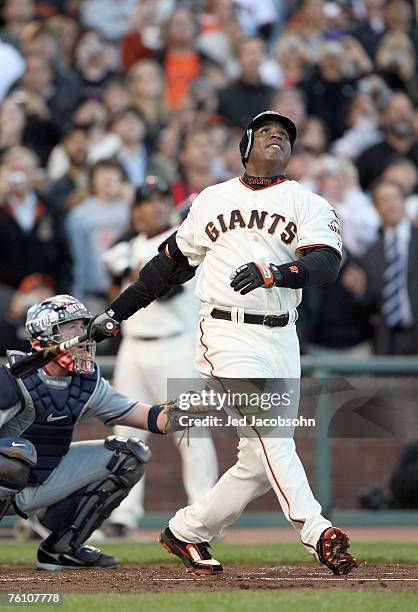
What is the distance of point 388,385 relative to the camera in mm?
10789

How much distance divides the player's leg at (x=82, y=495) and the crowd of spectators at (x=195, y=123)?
3631 millimetres

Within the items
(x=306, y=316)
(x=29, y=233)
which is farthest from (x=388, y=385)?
(x=29, y=233)

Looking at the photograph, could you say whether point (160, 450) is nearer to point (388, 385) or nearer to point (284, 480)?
point (388, 385)

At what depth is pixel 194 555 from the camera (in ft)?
22.6

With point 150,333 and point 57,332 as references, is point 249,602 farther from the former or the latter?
point 150,333

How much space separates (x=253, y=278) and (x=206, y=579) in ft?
5.29

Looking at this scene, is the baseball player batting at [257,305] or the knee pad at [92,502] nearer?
the baseball player batting at [257,305]

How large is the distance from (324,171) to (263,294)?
624 centimetres

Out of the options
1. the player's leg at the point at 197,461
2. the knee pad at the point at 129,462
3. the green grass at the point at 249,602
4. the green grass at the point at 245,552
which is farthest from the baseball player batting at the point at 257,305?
the player's leg at the point at 197,461

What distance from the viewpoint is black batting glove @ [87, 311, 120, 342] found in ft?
22.1

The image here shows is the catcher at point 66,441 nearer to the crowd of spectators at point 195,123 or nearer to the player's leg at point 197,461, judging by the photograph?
the player's leg at point 197,461

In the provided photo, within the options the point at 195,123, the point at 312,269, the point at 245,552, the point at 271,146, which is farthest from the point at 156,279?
the point at 195,123

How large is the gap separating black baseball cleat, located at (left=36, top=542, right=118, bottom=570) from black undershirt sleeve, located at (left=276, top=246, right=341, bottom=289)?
2.19 meters

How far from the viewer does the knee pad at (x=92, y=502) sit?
742cm
